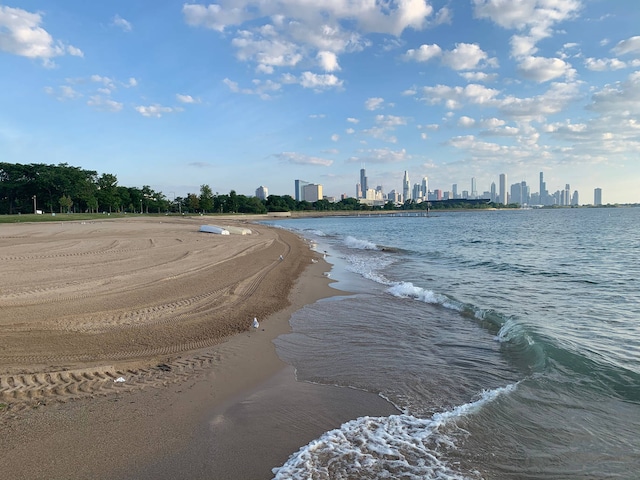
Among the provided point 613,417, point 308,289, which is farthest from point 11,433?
point 308,289

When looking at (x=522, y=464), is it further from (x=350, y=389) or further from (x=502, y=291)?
(x=502, y=291)

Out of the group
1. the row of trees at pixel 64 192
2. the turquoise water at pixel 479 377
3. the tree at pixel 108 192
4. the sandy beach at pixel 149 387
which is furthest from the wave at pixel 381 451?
the tree at pixel 108 192

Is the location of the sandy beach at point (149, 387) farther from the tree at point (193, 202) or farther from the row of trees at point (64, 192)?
the tree at point (193, 202)

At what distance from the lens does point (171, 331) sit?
745 centimetres

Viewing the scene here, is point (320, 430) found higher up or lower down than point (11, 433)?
lower down

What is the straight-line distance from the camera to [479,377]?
236 inches

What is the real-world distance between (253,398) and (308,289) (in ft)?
26.8

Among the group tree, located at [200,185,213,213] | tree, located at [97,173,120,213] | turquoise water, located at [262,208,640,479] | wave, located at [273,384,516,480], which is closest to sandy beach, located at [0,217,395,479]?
wave, located at [273,384,516,480]

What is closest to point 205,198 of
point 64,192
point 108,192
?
point 108,192

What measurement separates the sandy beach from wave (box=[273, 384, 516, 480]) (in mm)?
212

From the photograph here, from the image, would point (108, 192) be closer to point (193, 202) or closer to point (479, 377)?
point (193, 202)

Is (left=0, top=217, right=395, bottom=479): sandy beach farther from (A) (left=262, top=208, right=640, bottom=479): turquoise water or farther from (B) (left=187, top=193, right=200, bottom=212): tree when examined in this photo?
(B) (left=187, top=193, right=200, bottom=212): tree

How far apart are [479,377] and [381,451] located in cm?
285

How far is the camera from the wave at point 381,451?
11.8ft
